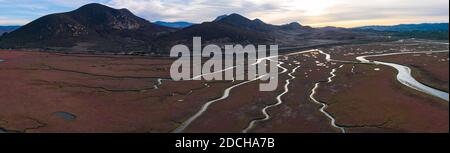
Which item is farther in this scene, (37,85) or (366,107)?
(37,85)

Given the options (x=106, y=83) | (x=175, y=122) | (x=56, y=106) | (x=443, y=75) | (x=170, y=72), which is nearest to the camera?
(x=175, y=122)

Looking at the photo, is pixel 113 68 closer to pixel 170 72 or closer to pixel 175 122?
pixel 170 72

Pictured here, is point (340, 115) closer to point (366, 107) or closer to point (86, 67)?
point (366, 107)

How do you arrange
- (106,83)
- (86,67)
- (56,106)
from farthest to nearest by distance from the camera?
(86,67) < (106,83) < (56,106)
